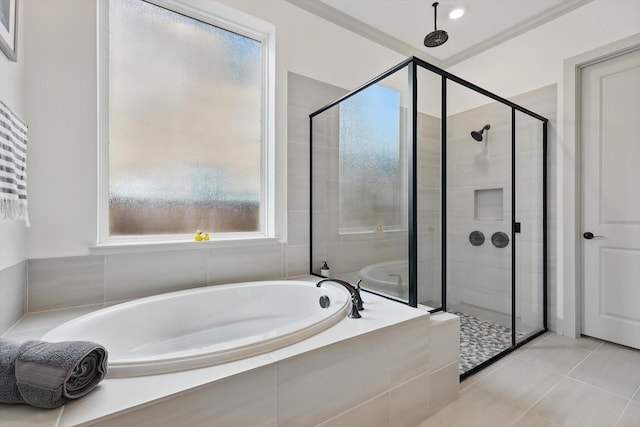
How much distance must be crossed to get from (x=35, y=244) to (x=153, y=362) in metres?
1.15

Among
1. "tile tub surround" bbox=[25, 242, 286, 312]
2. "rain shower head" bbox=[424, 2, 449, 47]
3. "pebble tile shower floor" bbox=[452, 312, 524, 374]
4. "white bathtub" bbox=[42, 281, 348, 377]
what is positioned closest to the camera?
"white bathtub" bbox=[42, 281, 348, 377]

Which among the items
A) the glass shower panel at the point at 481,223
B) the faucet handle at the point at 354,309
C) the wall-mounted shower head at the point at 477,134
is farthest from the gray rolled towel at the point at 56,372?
the wall-mounted shower head at the point at 477,134

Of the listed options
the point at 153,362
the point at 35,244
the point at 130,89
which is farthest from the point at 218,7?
the point at 153,362

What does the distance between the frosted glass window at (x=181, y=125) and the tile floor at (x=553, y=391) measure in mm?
1754

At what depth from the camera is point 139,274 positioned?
1.74 meters

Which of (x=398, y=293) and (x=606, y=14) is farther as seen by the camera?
(x=606, y=14)

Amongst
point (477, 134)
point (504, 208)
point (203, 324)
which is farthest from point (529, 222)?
point (203, 324)

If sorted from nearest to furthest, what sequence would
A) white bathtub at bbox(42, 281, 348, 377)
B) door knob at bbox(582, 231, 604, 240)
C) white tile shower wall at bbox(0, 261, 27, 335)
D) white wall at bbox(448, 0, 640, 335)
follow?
1. white bathtub at bbox(42, 281, 348, 377)
2. white tile shower wall at bbox(0, 261, 27, 335)
3. white wall at bbox(448, 0, 640, 335)
4. door knob at bbox(582, 231, 604, 240)

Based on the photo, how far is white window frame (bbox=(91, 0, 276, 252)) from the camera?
173 cm

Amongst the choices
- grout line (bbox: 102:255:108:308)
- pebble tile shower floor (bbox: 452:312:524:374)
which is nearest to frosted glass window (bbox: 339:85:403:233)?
pebble tile shower floor (bbox: 452:312:524:374)

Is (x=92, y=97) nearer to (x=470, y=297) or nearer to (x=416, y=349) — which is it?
(x=416, y=349)

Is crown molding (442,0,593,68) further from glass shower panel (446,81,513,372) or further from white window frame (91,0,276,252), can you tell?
white window frame (91,0,276,252)

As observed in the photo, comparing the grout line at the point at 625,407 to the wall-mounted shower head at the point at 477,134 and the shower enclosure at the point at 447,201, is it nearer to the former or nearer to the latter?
the shower enclosure at the point at 447,201

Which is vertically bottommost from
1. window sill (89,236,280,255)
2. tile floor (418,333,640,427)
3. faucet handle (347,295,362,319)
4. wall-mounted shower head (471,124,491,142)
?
tile floor (418,333,640,427)
